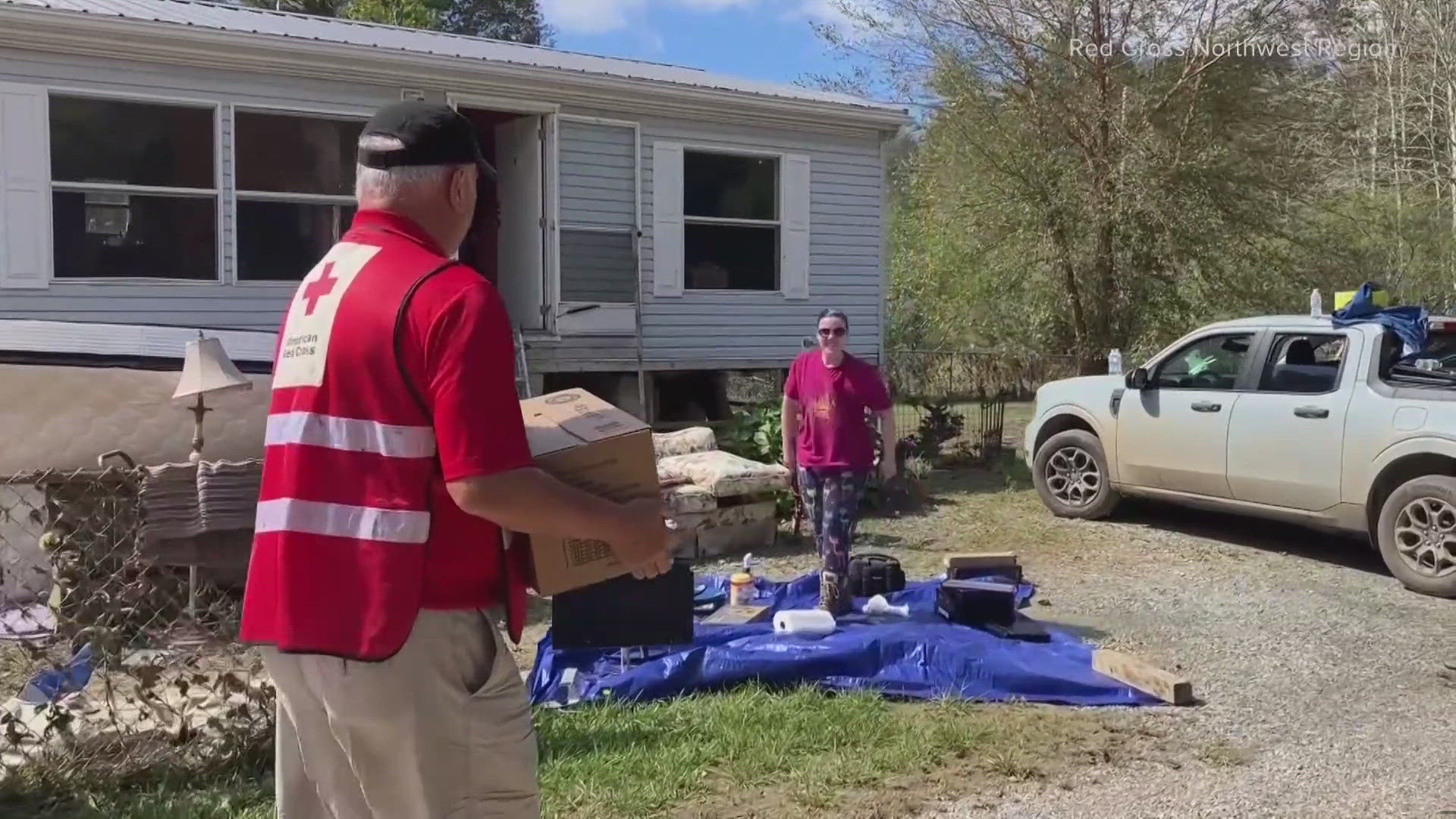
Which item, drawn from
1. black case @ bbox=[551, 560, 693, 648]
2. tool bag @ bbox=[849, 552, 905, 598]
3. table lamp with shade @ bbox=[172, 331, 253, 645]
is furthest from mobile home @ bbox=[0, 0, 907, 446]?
tool bag @ bbox=[849, 552, 905, 598]

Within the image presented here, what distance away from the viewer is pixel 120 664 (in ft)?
14.8

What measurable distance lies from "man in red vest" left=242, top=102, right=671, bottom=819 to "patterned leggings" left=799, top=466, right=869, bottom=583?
4616 mm

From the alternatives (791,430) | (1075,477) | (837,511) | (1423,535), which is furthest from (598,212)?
(1423,535)

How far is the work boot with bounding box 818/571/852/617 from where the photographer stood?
275 inches

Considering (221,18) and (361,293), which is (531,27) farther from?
(361,293)

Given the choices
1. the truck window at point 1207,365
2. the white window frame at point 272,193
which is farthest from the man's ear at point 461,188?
the white window frame at point 272,193

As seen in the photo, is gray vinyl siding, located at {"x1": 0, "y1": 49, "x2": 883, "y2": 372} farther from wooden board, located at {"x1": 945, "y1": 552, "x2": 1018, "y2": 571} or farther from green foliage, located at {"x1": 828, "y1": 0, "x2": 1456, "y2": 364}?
wooden board, located at {"x1": 945, "y1": 552, "x2": 1018, "y2": 571}

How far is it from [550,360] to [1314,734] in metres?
7.84

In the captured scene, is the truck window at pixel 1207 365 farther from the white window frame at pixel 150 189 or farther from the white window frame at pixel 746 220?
the white window frame at pixel 150 189

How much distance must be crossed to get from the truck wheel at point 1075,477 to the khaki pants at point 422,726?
320 inches

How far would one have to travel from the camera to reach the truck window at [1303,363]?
328 inches

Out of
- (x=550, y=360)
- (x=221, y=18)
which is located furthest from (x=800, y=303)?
(x=221, y=18)

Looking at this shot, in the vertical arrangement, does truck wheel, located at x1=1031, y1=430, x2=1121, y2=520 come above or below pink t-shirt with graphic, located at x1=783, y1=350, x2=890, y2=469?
below

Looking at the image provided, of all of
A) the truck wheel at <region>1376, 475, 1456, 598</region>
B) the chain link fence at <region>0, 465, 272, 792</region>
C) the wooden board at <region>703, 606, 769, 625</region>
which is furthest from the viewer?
the truck wheel at <region>1376, 475, 1456, 598</region>
